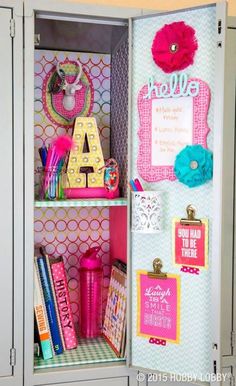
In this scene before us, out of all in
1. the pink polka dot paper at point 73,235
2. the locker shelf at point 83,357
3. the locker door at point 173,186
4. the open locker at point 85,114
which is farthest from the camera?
the pink polka dot paper at point 73,235

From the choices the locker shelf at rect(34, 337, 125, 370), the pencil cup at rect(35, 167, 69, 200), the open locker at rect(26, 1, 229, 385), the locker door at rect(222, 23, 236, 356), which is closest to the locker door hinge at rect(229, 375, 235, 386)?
the locker door at rect(222, 23, 236, 356)

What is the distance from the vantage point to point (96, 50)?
1910 millimetres

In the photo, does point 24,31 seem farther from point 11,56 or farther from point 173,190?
point 173,190

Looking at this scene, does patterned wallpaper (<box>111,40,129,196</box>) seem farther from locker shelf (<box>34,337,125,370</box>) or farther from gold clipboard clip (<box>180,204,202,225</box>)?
locker shelf (<box>34,337,125,370</box>)

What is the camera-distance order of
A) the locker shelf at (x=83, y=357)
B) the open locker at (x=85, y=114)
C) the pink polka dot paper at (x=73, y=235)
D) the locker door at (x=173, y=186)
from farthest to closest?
the pink polka dot paper at (x=73, y=235) < the open locker at (x=85, y=114) < the locker shelf at (x=83, y=357) < the locker door at (x=173, y=186)

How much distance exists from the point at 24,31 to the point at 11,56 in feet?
0.28

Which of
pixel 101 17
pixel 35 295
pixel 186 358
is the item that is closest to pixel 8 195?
pixel 35 295

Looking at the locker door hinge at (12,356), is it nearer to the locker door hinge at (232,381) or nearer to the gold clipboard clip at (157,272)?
the gold clipboard clip at (157,272)

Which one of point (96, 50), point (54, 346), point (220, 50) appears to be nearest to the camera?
point (220, 50)

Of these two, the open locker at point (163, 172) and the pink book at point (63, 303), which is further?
the pink book at point (63, 303)

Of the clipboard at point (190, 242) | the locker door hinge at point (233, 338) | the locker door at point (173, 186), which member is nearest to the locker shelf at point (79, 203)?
the locker door at point (173, 186)

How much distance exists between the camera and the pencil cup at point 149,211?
1.50 m

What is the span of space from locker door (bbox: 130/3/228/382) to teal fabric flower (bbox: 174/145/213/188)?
25mm

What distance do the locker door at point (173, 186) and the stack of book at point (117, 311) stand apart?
7 cm
